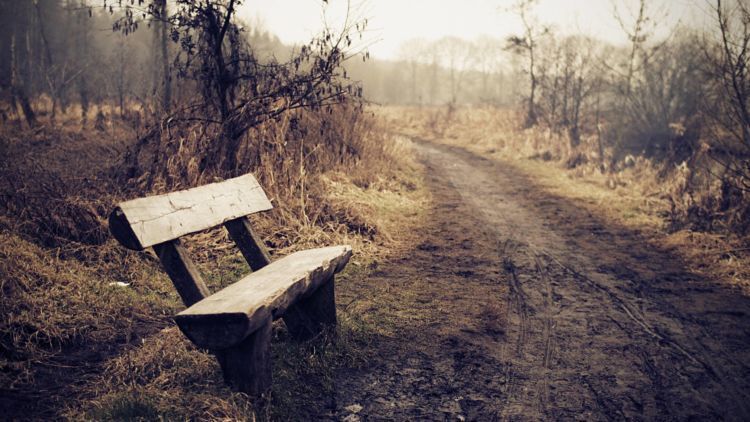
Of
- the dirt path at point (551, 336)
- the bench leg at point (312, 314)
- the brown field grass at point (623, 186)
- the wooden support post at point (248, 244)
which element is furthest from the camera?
the brown field grass at point (623, 186)

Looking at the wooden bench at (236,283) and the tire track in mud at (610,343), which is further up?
the wooden bench at (236,283)

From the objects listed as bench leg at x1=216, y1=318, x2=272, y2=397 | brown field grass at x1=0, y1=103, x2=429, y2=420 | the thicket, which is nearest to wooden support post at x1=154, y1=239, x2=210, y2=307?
bench leg at x1=216, y1=318, x2=272, y2=397

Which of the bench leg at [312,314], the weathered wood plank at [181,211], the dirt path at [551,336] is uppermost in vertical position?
the weathered wood plank at [181,211]

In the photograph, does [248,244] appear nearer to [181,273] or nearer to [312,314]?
[312,314]

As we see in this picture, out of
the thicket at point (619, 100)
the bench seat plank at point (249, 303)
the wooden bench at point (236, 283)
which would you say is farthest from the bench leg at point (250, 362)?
the thicket at point (619, 100)

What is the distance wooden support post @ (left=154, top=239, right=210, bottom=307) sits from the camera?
2471 millimetres

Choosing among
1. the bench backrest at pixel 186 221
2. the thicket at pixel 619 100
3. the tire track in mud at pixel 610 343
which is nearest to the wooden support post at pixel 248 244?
the bench backrest at pixel 186 221

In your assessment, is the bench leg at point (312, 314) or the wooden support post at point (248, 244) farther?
the wooden support post at point (248, 244)

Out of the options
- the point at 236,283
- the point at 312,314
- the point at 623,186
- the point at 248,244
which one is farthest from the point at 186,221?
the point at 623,186

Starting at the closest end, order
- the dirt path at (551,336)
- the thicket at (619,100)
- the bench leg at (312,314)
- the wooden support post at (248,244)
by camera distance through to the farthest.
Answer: the dirt path at (551,336), the bench leg at (312,314), the wooden support post at (248,244), the thicket at (619,100)

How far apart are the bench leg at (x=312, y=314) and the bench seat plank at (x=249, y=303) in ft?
0.80

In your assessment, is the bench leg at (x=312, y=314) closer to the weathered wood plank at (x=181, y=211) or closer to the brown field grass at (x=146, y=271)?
the brown field grass at (x=146, y=271)

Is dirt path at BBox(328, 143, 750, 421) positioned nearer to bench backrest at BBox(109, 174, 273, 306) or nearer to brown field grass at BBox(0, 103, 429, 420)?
brown field grass at BBox(0, 103, 429, 420)

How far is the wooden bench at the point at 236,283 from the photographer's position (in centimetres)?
204
